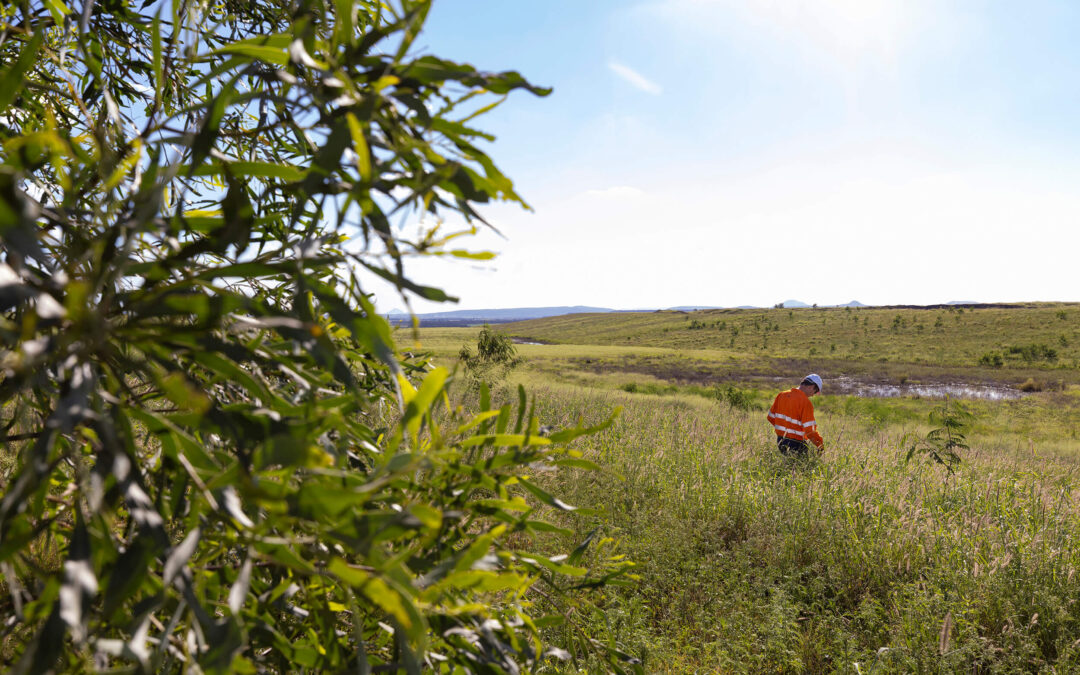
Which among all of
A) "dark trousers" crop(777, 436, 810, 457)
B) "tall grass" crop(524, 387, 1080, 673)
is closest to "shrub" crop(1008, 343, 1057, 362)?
"dark trousers" crop(777, 436, 810, 457)

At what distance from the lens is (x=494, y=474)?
1054 mm

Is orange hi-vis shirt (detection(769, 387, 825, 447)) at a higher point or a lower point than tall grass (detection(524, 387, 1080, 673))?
higher

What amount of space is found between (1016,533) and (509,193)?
215 inches

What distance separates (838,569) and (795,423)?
3701mm

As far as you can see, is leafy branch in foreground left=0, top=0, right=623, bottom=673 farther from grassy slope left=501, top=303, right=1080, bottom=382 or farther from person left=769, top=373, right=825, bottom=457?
grassy slope left=501, top=303, right=1080, bottom=382

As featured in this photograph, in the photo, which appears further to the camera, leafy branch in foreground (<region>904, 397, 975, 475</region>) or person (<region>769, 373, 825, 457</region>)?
person (<region>769, 373, 825, 457</region>)

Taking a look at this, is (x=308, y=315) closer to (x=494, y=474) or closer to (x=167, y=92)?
(x=494, y=474)

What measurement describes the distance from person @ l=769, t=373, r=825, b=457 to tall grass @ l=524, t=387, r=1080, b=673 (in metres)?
1.03

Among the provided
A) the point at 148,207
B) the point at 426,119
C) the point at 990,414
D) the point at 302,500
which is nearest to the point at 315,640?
the point at 302,500

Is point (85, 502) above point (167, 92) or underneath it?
underneath

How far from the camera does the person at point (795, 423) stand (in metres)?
7.55

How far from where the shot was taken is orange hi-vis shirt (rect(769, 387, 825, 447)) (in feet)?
24.8

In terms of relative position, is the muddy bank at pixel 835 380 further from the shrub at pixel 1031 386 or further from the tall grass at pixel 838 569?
the tall grass at pixel 838 569

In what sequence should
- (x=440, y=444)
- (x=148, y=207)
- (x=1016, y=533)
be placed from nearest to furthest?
(x=148, y=207), (x=440, y=444), (x=1016, y=533)
